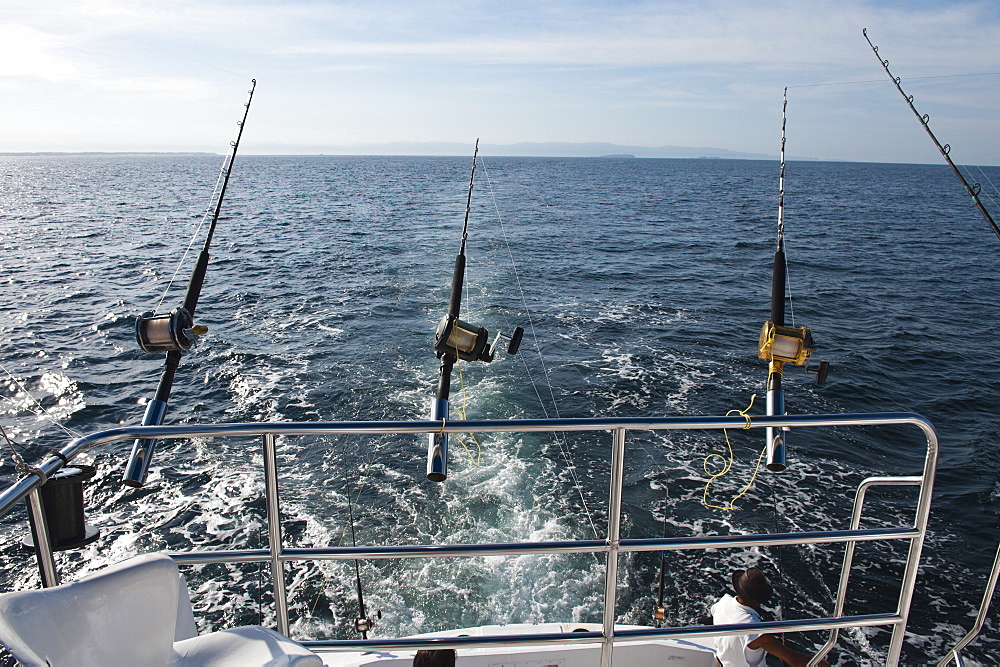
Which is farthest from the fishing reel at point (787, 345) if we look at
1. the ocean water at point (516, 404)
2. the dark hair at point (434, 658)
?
the dark hair at point (434, 658)

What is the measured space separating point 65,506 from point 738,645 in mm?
3186

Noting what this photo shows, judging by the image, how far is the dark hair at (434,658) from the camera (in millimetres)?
2510

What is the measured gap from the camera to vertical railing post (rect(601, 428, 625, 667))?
2.09 metres

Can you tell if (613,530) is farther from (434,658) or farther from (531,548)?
(434,658)

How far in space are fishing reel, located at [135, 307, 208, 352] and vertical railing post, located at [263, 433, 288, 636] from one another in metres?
2.08

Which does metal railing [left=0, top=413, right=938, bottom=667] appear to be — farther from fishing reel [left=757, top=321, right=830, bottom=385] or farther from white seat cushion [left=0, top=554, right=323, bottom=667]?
fishing reel [left=757, top=321, right=830, bottom=385]

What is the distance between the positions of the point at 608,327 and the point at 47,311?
1610 cm

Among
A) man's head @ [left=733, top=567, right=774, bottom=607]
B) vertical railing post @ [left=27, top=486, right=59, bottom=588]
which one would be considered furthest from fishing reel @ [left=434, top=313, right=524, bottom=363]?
vertical railing post @ [left=27, top=486, right=59, bottom=588]

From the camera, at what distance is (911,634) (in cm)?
671

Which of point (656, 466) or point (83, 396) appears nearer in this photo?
point (656, 466)

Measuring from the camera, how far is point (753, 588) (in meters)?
3.41

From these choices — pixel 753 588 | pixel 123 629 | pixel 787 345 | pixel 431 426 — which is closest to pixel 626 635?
pixel 431 426

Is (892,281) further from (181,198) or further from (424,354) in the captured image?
(181,198)

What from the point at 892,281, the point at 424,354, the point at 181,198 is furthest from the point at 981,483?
the point at 181,198
